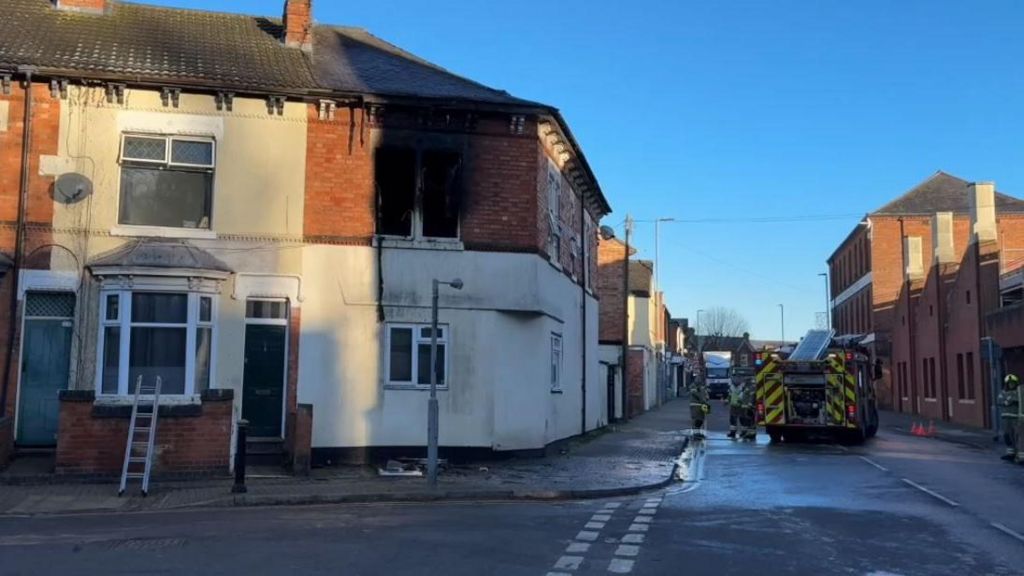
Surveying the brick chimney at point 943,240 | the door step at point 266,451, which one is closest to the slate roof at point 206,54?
the door step at point 266,451

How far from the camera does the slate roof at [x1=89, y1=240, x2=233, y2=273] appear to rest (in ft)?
50.8

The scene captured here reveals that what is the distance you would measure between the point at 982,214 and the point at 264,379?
26.6 metres

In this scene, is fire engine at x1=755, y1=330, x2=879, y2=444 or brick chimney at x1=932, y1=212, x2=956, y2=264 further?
brick chimney at x1=932, y1=212, x2=956, y2=264

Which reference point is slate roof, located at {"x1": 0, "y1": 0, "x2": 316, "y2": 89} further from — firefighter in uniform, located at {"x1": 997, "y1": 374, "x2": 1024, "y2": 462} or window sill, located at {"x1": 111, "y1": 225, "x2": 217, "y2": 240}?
firefighter in uniform, located at {"x1": 997, "y1": 374, "x2": 1024, "y2": 462}

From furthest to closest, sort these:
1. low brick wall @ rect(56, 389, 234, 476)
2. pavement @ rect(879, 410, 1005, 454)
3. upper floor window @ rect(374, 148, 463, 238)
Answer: pavement @ rect(879, 410, 1005, 454)
upper floor window @ rect(374, 148, 463, 238)
low brick wall @ rect(56, 389, 234, 476)

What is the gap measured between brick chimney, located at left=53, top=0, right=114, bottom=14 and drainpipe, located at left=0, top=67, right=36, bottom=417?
145 inches

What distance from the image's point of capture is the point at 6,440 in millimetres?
14680

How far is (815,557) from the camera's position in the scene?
28.6 ft

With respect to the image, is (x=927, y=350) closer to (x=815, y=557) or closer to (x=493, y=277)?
(x=493, y=277)

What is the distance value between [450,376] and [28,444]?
24.5 ft

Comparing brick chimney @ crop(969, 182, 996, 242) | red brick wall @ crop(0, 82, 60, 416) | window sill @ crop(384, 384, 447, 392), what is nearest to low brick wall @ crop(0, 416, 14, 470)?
red brick wall @ crop(0, 82, 60, 416)

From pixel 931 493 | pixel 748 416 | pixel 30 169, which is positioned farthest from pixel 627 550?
pixel 748 416

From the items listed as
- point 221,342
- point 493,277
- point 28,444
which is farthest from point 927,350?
point 28,444

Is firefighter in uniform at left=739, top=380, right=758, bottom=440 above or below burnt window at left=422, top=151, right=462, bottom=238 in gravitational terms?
below
